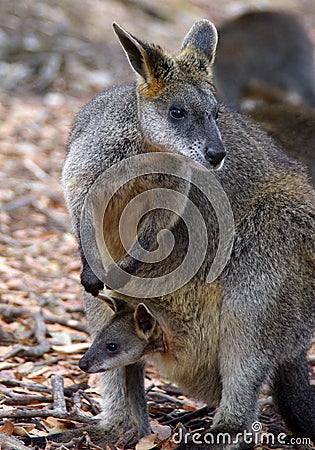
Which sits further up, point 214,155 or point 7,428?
point 214,155

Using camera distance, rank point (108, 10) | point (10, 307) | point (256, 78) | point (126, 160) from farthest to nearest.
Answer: point (108, 10) → point (256, 78) → point (10, 307) → point (126, 160)

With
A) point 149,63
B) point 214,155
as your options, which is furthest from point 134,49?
point 214,155

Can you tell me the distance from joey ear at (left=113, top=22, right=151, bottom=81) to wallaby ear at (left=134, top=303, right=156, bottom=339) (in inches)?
49.3

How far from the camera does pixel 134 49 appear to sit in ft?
14.7

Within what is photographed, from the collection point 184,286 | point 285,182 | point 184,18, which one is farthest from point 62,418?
point 184,18

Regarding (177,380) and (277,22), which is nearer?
(177,380)

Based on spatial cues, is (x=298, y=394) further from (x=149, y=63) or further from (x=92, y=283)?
(x=149, y=63)

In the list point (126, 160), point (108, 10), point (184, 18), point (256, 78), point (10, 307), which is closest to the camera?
point (126, 160)

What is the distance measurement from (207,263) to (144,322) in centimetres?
45

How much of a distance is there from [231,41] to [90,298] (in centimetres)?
811

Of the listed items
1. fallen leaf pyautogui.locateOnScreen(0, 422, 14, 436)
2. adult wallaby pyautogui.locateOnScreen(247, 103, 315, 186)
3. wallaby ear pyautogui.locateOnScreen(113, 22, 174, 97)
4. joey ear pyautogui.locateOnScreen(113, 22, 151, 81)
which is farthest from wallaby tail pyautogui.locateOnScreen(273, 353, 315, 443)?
adult wallaby pyautogui.locateOnScreen(247, 103, 315, 186)

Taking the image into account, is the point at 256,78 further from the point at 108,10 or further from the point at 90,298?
the point at 90,298

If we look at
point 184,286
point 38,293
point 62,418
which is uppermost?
point 184,286

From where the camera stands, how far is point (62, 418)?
463 centimetres
